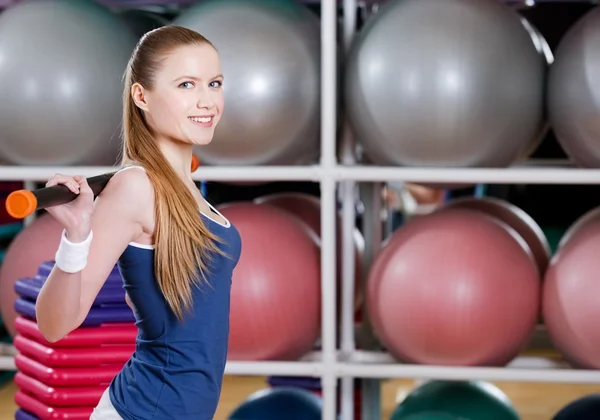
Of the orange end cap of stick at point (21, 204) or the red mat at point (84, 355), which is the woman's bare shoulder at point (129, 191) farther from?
the red mat at point (84, 355)

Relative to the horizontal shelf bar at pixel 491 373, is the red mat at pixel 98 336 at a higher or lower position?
higher

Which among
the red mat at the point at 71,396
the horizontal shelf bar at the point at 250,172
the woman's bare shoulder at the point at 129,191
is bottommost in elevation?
the red mat at the point at 71,396

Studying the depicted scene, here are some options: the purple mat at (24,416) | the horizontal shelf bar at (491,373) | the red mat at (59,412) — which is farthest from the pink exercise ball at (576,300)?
the purple mat at (24,416)

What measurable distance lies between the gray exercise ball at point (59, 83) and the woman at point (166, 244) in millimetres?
996

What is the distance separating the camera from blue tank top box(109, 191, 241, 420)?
119 centimetres

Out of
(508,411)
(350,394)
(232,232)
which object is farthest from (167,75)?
(508,411)

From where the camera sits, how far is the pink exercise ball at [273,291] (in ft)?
7.21

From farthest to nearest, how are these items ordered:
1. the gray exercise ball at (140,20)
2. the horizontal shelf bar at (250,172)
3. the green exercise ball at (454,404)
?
the gray exercise ball at (140,20) < the green exercise ball at (454,404) < the horizontal shelf bar at (250,172)

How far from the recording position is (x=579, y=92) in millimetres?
2121

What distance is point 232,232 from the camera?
4.16ft

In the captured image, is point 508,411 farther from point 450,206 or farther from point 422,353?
point 450,206

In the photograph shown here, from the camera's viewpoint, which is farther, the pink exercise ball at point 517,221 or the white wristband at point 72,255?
the pink exercise ball at point 517,221

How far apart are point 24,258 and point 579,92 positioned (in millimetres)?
1473

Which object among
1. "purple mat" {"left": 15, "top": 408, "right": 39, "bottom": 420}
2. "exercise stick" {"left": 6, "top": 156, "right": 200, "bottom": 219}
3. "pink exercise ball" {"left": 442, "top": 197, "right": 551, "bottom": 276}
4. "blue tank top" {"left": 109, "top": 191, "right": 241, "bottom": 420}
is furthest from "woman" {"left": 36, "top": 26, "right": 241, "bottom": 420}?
"pink exercise ball" {"left": 442, "top": 197, "right": 551, "bottom": 276}
